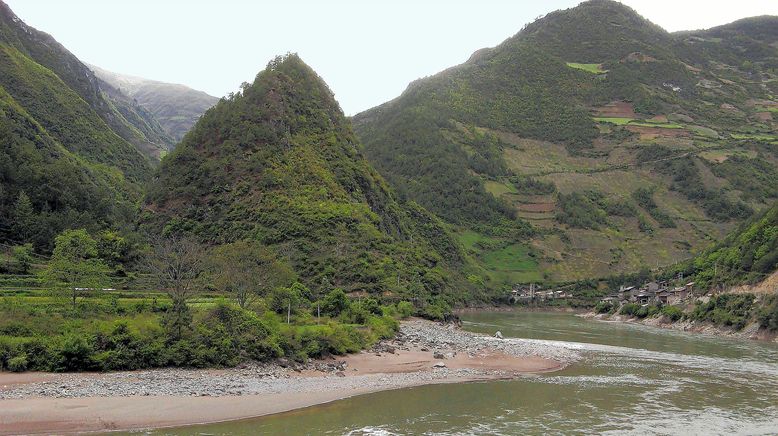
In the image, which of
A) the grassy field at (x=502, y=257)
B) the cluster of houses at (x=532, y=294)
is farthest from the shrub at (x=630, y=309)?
the grassy field at (x=502, y=257)

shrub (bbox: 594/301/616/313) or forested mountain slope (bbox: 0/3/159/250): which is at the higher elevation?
forested mountain slope (bbox: 0/3/159/250)

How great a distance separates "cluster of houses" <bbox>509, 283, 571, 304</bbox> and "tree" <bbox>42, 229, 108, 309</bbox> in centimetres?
11209

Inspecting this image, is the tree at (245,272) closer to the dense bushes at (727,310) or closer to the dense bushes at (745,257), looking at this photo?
the dense bushes at (727,310)

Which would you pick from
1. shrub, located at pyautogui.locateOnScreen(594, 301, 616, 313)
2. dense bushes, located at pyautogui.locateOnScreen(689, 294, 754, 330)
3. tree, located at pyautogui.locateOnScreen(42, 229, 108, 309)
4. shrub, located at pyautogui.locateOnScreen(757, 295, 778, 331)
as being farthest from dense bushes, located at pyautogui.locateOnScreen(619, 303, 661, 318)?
tree, located at pyautogui.locateOnScreen(42, 229, 108, 309)

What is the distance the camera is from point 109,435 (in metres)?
21.9

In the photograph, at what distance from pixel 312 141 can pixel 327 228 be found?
30598mm

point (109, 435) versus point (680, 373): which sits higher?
point (109, 435)

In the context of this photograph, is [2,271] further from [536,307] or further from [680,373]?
[536,307]

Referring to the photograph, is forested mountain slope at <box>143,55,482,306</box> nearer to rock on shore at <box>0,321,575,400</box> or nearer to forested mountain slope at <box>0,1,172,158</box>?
rock on shore at <box>0,321,575,400</box>

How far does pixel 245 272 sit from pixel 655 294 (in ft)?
286

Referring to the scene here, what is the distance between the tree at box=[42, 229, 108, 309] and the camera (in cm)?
3844

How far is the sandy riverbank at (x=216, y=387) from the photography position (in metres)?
23.3

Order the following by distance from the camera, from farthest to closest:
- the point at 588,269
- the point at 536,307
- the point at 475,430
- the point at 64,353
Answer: the point at 588,269 → the point at 536,307 → the point at 64,353 → the point at 475,430

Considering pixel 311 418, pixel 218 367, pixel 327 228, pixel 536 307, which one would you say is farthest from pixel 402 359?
pixel 536 307
